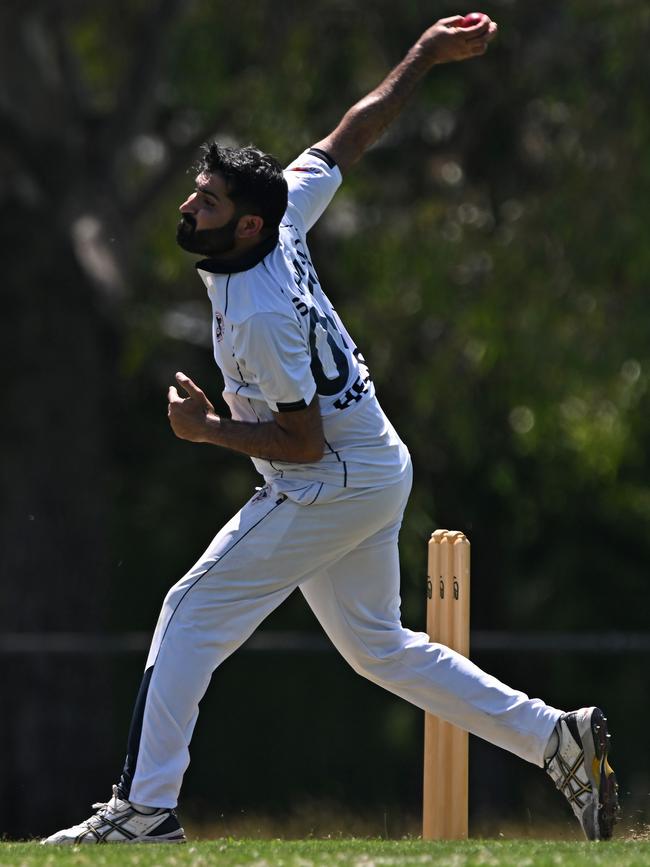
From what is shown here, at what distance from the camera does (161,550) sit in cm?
1819

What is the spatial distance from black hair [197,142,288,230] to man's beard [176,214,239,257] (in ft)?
0.22

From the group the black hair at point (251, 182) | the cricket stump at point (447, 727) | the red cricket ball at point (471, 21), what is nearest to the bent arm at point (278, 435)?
the black hair at point (251, 182)

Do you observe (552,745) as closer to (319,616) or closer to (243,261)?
(319,616)

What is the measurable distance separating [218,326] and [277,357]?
0.28 m

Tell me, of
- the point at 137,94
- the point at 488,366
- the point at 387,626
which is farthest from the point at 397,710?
the point at 387,626

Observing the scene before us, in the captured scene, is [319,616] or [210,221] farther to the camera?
[319,616]

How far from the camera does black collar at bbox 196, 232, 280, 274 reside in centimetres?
489

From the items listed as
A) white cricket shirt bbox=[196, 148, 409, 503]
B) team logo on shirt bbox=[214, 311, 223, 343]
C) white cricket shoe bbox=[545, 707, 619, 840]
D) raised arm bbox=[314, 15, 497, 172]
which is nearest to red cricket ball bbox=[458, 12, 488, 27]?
raised arm bbox=[314, 15, 497, 172]

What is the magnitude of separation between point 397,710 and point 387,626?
12.0 meters

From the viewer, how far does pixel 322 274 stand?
13539mm

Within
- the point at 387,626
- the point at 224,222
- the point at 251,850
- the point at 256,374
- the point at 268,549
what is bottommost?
the point at 251,850

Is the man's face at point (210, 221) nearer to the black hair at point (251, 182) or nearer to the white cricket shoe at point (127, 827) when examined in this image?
the black hair at point (251, 182)

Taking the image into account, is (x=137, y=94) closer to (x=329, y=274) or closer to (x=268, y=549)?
(x=329, y=274)


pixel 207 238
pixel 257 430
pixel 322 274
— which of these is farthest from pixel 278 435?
pixel 322 274
